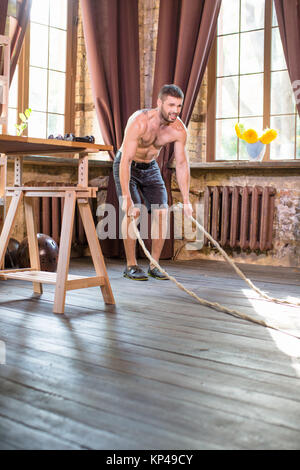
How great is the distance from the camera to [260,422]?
4.47 feet

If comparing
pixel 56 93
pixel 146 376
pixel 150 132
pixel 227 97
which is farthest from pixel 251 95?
pixel 146 376

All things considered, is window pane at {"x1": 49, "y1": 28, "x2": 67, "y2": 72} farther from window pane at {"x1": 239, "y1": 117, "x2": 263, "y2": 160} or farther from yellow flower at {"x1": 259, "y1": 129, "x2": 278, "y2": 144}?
yellow flower at {"x1": 259, "y1": 129, "x2": 278, "y2": 144}

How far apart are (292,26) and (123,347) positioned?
3.58 m

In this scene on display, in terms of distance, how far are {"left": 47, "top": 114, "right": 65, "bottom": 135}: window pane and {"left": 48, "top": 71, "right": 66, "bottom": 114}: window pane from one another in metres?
0.05

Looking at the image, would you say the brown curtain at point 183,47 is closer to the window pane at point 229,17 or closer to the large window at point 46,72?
the window pane at point 229,17

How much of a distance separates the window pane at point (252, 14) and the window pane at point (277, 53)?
0.17m

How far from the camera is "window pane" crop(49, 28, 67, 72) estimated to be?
530 cm

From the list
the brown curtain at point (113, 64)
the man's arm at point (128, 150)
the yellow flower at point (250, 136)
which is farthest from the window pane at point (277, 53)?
the man's arm at point (128, 150)

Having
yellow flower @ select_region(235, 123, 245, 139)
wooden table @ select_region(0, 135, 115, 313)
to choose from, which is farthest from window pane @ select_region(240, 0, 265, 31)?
wooden table @ select_region(0, 135, 115, 313)

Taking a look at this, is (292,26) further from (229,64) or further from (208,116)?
(208,116)

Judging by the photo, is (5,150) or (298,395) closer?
(298,395)

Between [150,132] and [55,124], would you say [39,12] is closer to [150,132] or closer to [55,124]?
[55,124]

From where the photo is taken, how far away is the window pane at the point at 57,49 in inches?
209
